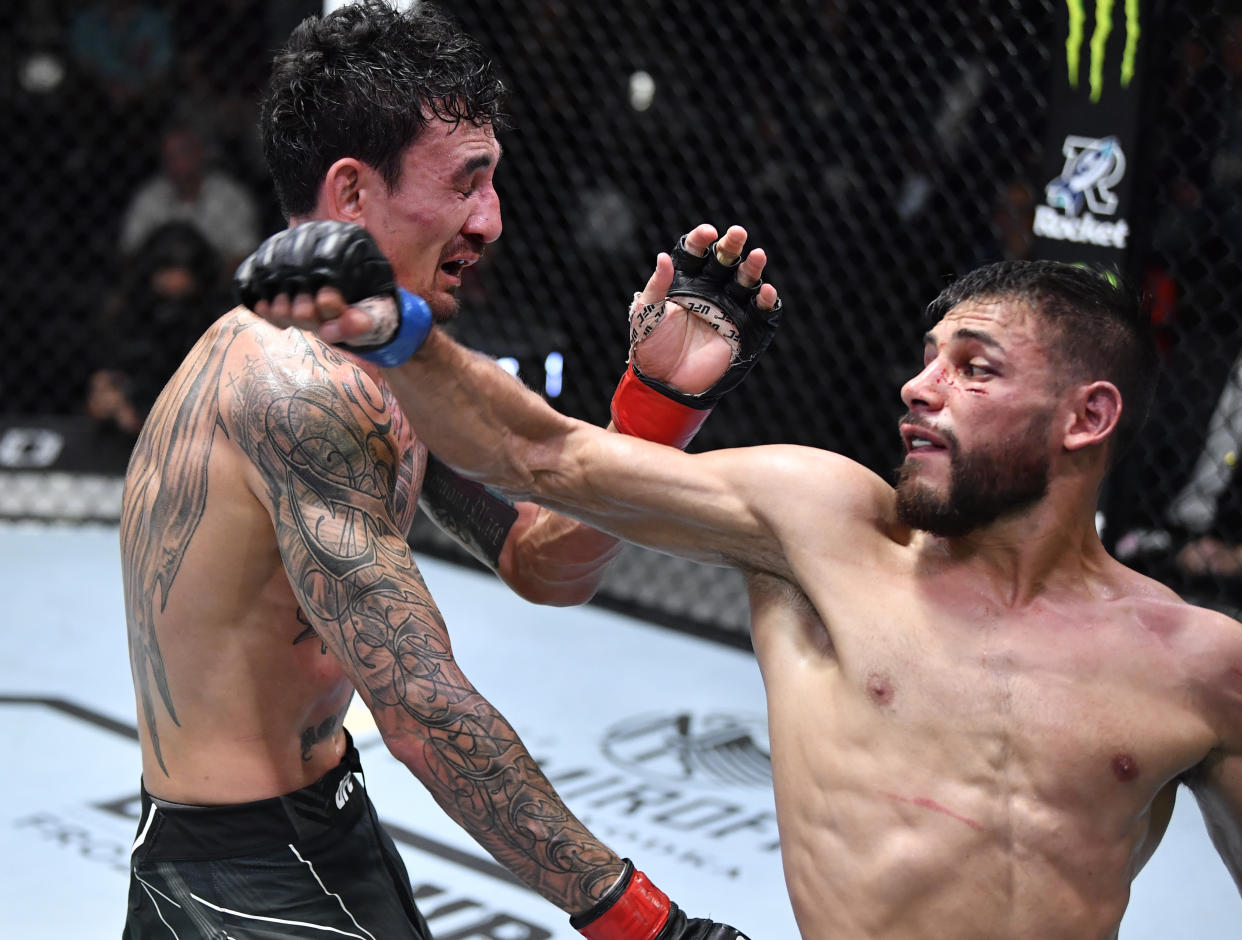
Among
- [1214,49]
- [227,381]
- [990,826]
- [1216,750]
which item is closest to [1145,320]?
[1216,750]

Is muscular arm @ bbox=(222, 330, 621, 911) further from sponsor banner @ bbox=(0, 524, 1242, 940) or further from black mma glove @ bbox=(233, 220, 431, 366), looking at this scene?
sponsor banner @ bbox=(0, 524, 1242, 940)

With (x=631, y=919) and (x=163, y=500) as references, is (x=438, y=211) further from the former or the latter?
(x=631, y=919)

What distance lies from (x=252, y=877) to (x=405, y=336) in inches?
24.9

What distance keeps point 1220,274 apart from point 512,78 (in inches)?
86.5

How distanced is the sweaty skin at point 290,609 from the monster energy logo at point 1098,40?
7.47 feet

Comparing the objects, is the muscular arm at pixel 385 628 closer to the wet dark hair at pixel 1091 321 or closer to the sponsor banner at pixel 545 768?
the wet dark hair at pixel 1091 321

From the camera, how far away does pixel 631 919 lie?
1.39 m

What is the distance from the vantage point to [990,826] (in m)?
1.39

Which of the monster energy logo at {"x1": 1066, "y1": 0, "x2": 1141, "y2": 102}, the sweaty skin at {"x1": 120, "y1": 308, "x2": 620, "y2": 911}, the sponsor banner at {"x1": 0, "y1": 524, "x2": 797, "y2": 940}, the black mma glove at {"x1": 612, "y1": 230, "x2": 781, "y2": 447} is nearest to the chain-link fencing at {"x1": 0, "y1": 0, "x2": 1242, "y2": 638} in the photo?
the monster energy logo at {"x1": 1066, "y1": 0, "x2": 1141, "y2": 102}

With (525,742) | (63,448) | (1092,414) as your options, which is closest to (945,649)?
(1092,414)

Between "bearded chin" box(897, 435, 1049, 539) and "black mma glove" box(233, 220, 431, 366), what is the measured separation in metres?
0.54

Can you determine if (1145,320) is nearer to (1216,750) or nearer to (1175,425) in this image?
(1216,750)

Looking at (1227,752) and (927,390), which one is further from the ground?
(927,390)

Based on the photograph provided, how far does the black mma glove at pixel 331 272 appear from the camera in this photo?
121 cm
